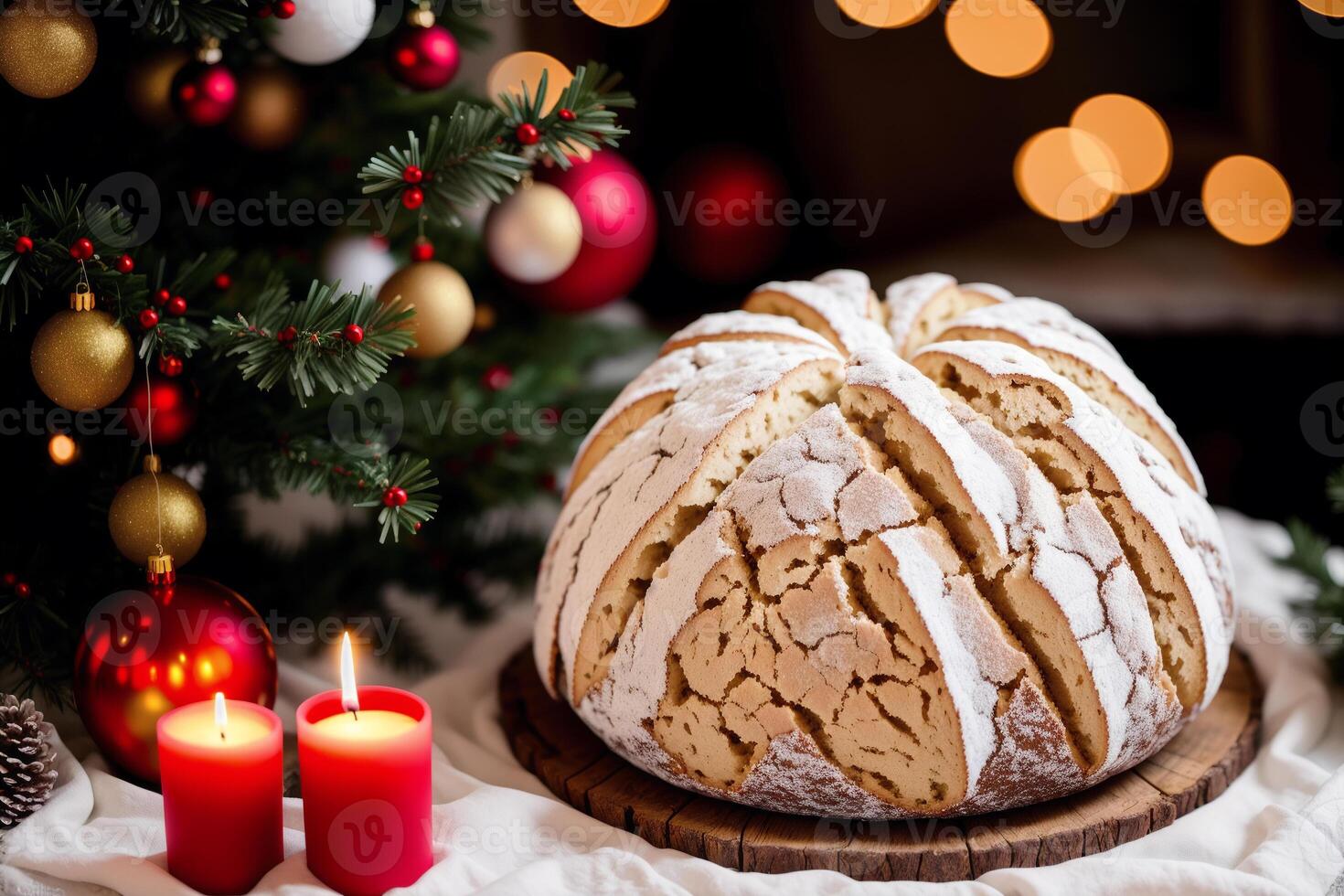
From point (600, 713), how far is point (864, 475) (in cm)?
39

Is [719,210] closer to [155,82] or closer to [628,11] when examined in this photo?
[628,11]

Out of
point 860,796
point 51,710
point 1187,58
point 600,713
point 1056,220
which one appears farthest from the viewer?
point 1056,220

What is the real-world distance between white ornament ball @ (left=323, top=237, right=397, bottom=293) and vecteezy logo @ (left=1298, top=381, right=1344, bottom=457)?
171cm

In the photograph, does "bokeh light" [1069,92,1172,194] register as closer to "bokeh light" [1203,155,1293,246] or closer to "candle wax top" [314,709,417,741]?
"bokeh light" [1203,155,1293,246]

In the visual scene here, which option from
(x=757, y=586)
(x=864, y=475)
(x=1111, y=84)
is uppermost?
(x=1111, y=84)

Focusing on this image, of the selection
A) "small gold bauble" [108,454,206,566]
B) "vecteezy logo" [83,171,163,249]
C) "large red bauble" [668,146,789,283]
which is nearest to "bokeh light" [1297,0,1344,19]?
"large red bauble" [668,146,789,283]

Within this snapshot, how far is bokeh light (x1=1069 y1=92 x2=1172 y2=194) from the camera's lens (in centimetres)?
277

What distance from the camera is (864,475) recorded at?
1.14 m

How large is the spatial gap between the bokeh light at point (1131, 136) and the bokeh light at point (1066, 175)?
2 cm

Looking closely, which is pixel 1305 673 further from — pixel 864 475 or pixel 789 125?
pixel 789 125

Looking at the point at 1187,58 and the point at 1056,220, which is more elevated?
the point at 1187,58

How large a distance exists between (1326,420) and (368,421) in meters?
1.82

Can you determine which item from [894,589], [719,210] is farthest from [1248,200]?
[894,589]

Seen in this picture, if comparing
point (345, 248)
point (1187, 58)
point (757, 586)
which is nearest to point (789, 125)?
point (1187, 58)
